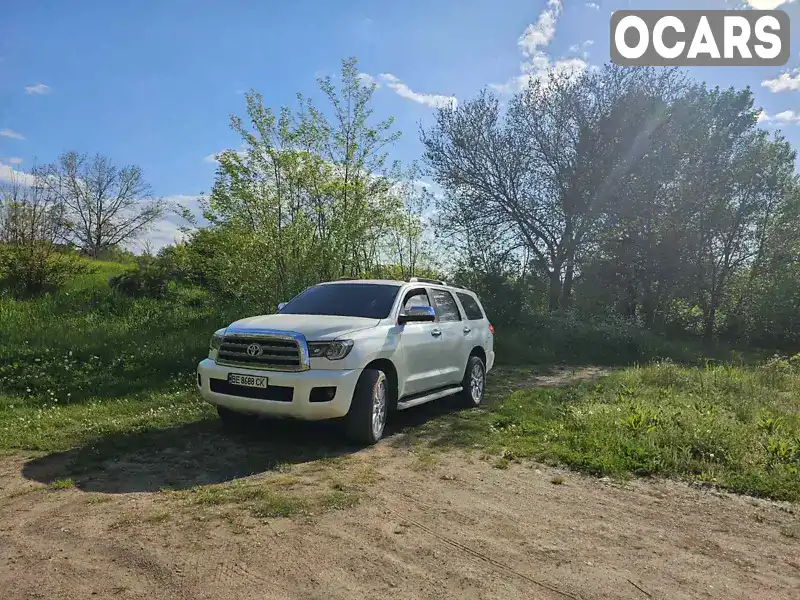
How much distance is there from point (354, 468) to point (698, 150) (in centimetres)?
2191

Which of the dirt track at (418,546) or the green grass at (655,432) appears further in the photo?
the green grass at (655,432)

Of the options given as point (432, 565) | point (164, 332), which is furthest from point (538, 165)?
point (432, 565)

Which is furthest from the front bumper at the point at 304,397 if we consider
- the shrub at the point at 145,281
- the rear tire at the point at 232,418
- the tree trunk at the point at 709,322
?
the tree trunk at the point at 709,322

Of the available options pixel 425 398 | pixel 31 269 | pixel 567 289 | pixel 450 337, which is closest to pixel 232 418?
pixel 425 398

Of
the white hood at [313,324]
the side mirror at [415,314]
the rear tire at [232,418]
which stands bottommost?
the rear tire at [232,418]

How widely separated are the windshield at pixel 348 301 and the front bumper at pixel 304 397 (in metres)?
1.18

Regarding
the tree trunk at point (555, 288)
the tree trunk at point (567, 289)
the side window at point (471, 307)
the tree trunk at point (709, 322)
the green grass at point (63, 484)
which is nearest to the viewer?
the green grass at point (63, 484)

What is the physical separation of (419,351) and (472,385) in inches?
75.7

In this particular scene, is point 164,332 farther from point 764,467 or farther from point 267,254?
point 764,467

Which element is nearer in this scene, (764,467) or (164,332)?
(764,467)

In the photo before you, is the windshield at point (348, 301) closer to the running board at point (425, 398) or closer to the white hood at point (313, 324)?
the white hood at point (313, 324)

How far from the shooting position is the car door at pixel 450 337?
7.94 metres

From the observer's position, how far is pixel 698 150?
73.5ft

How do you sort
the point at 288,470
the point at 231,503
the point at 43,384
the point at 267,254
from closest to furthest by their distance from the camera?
the point at 231,503, the point at 288,470, the point at 43,384, the point at 267,254
